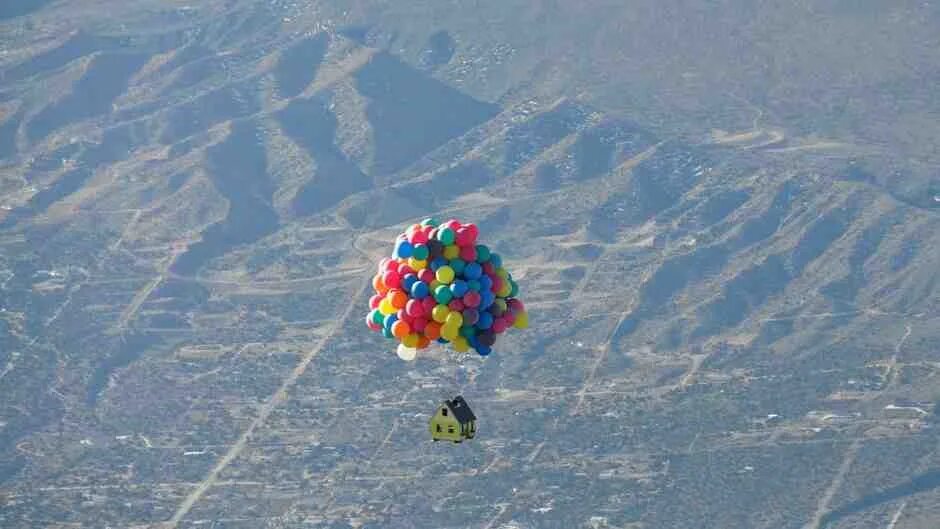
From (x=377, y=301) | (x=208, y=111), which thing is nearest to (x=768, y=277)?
(x=208, y=111)

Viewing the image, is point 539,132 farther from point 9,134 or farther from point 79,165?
point 9,134

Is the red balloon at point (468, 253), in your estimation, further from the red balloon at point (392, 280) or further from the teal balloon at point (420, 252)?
the red balloon at point (392, 280)

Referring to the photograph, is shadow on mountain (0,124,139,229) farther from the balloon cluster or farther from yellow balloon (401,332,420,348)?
yellow balloon (401,332,420,348)

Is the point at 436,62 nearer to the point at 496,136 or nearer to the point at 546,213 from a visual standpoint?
the point at 496,136

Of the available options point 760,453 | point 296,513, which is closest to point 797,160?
point 760,453

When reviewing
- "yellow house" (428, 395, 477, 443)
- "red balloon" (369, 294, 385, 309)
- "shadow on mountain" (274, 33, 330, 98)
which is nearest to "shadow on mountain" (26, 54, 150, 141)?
"shadow on mountain" (274, 33, 330, 98)

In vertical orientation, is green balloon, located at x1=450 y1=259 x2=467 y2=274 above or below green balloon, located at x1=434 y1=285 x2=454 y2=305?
above
